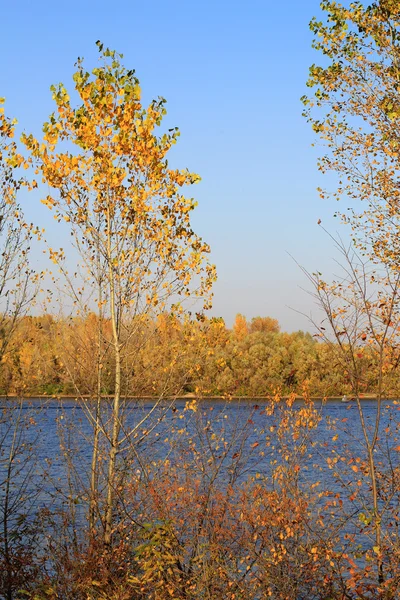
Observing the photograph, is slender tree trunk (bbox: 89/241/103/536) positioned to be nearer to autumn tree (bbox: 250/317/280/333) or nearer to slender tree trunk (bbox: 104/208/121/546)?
slender tree trunk (bbox: 104/208/121/546)

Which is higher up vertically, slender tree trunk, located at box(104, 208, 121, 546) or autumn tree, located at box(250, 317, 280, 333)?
autumn tree, located at box(250, 317, 280, 333)

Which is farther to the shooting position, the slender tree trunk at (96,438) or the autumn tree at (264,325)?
the autumn tree at (264,325)

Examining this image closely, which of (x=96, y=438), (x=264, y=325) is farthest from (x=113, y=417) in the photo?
(x=264, y=325)

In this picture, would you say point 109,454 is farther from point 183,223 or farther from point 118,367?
point 183,223

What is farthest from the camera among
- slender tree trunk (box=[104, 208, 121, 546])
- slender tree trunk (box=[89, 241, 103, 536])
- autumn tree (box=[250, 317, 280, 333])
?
autumn tree (box=[250, 317, 280, 333])

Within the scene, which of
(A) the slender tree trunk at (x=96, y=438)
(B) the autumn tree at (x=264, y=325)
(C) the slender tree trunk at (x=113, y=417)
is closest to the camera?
(C) the slender tree trunk at (x=113, y=417)

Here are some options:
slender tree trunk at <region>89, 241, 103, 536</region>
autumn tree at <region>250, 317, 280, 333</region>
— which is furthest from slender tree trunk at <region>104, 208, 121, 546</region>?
autumn tree at <region>250, 317, 280, 333</region>

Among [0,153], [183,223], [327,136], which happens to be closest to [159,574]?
[183,223]

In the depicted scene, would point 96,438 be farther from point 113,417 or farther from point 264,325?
point 264,325

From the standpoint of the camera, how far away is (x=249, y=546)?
8.42m

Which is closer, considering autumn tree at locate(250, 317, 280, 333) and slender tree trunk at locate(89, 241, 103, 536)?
slender tree trunk at locate(89, 241, 103, 536)

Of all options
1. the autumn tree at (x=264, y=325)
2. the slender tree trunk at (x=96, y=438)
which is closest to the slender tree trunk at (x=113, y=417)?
the slender tree trunk at (x=96, y=438)

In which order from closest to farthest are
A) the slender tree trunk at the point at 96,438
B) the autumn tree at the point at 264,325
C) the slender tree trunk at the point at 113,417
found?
the slender tree trunk at the point at 113,417 < the slender tree trunk at the point at 96,438 < the autumn tree at the point at 264,325

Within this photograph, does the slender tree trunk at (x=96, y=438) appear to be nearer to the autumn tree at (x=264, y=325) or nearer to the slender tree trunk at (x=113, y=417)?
the slender tree trunk at (x=113, y=417)
